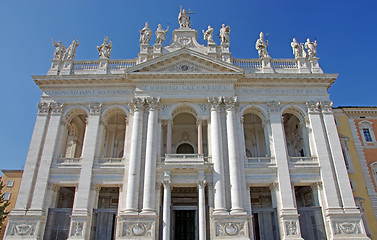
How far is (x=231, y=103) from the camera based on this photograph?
80.1ft

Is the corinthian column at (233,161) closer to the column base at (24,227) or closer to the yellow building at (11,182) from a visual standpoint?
the column base at (24,227)

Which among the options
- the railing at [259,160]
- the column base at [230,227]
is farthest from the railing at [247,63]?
the column base at [230,227]

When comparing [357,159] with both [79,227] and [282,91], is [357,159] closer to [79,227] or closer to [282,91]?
[282,91]

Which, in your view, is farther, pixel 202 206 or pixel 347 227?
pixel 202 206

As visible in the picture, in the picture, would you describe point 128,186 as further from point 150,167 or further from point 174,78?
point 174,78

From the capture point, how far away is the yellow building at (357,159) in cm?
2498

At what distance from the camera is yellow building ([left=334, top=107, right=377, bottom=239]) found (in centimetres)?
2498

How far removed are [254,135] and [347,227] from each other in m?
10.9

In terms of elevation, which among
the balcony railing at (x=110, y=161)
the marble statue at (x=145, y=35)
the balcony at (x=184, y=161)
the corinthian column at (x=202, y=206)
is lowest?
the corinthian column at (x=202, y=206)

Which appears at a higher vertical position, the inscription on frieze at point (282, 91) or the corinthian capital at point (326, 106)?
the inscription on frieze at point (282, 91)

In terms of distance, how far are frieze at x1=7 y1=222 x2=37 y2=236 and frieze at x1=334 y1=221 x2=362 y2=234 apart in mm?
21312

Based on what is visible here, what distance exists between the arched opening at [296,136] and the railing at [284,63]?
187 inches

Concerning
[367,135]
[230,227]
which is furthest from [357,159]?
[230,227]

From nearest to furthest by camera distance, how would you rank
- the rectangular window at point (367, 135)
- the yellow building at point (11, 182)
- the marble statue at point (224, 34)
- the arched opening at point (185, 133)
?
the marble statue at point (224, 34), the arched opening at point (185, 133), the rectangular window at point (367, 135), the yellow building at point (11, 182)
